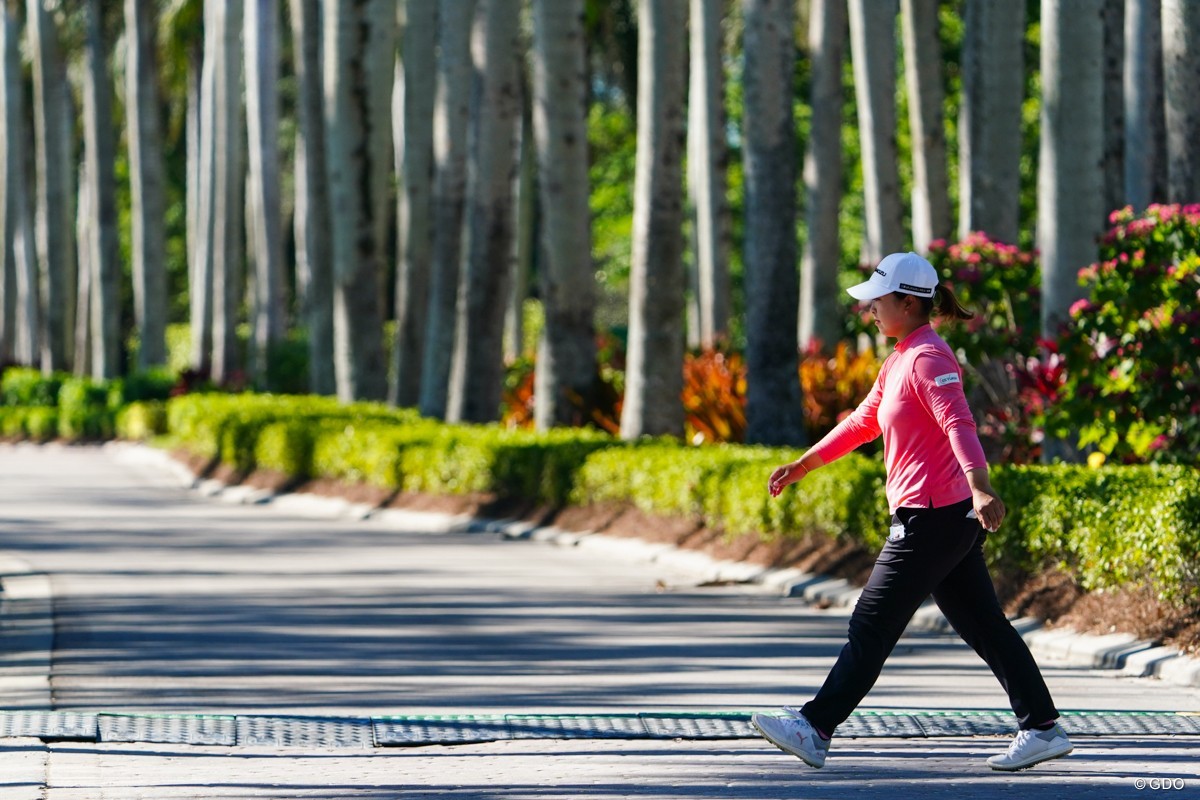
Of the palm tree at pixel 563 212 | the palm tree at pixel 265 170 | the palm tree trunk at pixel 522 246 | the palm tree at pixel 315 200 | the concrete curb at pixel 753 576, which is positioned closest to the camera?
the concrete curb at pixel 753 576

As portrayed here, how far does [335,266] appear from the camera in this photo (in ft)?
94.1

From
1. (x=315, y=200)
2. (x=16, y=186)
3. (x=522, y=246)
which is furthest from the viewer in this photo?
(x=16, y=186)

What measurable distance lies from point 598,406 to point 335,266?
26.4ft

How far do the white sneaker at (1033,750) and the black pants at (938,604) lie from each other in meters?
0.05

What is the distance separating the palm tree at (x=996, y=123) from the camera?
18.9 metres

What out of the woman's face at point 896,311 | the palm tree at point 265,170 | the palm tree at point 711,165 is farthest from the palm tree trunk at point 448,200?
the woman's face at point 896,311

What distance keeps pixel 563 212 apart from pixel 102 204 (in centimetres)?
2508

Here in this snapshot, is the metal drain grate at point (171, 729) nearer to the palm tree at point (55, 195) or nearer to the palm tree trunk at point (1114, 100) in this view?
the palm tree trunk at point (1114, 100)

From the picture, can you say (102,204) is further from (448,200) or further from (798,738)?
(798,738)

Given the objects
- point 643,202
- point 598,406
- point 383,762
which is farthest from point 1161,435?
point 598,406

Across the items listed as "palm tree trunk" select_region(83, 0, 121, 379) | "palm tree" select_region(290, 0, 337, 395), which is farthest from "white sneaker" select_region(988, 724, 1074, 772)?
"palm tree trunk" select_region(83, 0, 121, 379)

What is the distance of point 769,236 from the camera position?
60.4ft

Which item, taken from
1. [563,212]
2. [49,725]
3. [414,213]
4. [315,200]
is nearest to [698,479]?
[563,212]

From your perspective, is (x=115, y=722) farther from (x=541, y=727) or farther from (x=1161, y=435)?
(x=1161, y=435)
